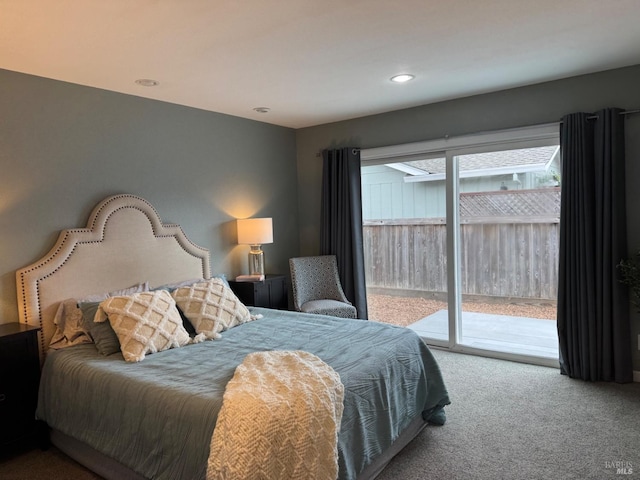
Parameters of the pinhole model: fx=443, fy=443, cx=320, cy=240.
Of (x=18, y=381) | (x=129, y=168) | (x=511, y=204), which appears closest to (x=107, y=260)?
(x=129, y=168)

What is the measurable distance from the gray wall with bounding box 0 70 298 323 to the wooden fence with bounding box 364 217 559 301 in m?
1.16

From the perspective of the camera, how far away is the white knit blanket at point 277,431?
5.79ft

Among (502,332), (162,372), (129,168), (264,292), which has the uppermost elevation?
(129,168)

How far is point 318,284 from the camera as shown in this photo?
4.78m

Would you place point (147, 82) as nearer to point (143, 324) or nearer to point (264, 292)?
point (143, 324)

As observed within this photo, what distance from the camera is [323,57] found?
2971 millimetres

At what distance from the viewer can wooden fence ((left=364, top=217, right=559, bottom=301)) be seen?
161 inches

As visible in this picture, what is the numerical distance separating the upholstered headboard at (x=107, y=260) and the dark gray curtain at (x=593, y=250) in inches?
126

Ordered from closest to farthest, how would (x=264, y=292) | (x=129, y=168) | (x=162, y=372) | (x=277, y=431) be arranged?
(x=277, y=431)
(x=162, y=372)
(x=129, y=168)
(x=264, y=292)

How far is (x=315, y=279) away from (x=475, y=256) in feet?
5.45

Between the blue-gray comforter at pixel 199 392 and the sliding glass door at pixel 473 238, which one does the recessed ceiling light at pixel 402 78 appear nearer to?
the sliding glass door at pixel 473 238

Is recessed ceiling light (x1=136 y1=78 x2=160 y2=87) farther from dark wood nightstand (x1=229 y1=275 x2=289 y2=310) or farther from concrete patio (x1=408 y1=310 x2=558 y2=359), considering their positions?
concrete patio (x1=408 y1=310 x2=558 y2=359)

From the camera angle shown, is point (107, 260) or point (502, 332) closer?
point (107, 260)

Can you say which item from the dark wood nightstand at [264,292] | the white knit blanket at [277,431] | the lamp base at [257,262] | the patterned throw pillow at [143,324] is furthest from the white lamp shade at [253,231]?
the white knit blanket at [277,431]
